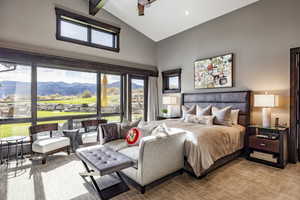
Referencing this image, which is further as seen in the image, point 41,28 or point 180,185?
point 41,28

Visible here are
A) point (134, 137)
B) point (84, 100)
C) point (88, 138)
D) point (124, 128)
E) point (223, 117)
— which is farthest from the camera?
point (84, 100)

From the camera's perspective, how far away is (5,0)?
3.46m

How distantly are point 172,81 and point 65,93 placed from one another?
3.70 m

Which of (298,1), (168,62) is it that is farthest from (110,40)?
(298,1)

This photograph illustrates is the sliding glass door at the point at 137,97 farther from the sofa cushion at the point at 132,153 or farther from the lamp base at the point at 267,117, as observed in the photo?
the lamp base at the point at 267,117

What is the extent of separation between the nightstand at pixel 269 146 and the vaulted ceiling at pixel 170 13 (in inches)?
124

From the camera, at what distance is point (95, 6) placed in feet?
14.3

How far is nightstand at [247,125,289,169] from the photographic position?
308cm

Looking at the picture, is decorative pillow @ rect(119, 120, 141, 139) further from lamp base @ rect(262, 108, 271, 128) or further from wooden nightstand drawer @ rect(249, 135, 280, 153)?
lamp base @ rect(262, 108, 271, 128)

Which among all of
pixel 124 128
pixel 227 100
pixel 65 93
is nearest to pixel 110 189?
pixel 124 128

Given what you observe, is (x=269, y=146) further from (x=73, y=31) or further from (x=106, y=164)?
(x=73, y=31)

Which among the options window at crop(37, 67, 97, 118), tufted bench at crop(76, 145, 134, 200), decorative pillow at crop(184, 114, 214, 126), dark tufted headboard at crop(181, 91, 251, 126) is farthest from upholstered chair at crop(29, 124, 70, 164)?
dark tufted headboard at crop(181, 91, 251, 126)

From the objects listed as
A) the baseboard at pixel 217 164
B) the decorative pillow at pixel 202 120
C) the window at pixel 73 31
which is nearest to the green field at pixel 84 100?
the window at pixel 73 31

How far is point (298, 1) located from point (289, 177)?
3.54 m
